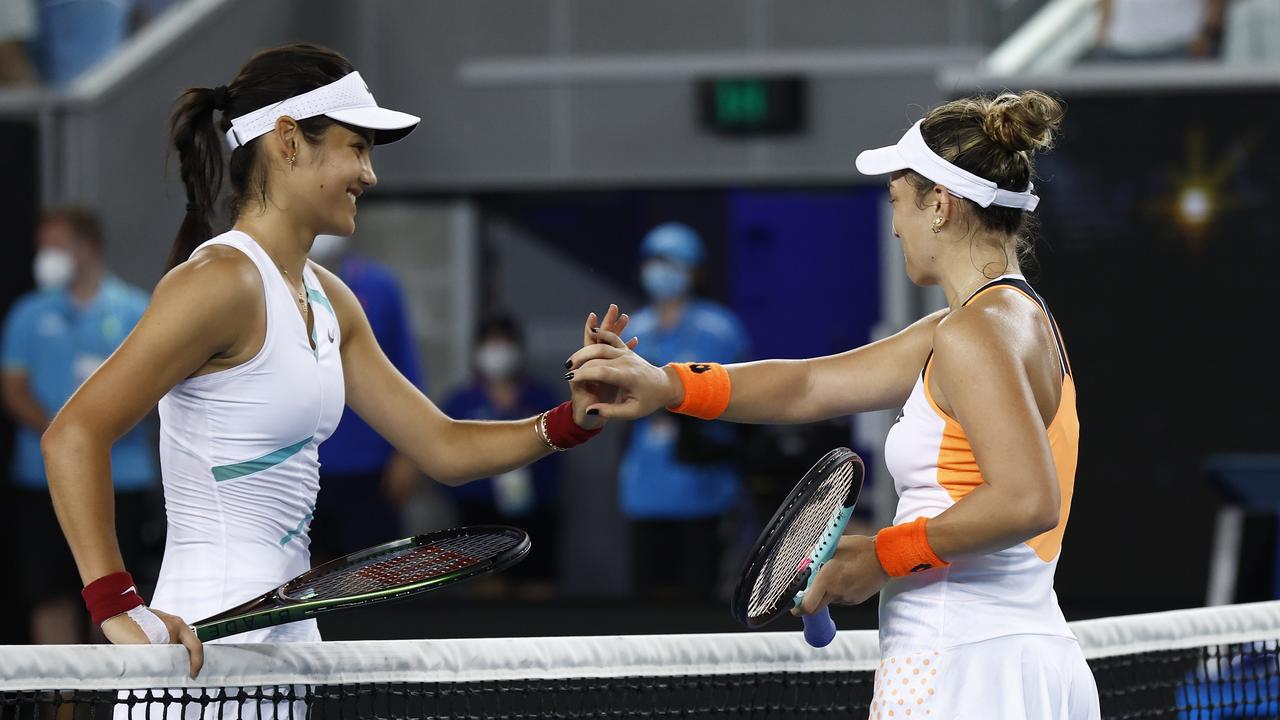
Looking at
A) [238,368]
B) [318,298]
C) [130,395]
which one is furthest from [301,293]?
[130,395]

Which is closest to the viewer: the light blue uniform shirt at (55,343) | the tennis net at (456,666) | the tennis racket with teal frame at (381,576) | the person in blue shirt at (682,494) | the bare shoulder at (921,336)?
the tennis racket with teal frame at (381,576)

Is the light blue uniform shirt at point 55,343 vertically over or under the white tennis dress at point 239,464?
under

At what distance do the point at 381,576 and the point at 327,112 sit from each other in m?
0.66

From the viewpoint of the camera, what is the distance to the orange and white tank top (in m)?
2.03

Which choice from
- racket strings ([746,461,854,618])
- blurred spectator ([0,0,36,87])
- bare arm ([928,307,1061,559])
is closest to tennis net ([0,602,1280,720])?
racket strings ([746,461,854,618])

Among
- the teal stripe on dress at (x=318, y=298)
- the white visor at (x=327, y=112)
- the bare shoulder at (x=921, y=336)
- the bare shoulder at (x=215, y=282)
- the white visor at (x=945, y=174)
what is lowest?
the bare shoulder at (x=921, y=336)

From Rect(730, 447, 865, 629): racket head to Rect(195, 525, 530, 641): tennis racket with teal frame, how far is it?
1.01 feet

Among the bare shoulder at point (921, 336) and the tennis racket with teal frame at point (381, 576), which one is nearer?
the tennis racket with teal frame at point (381, 576)

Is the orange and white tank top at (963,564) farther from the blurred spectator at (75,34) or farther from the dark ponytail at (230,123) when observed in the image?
the blurred spectator at (75,34)

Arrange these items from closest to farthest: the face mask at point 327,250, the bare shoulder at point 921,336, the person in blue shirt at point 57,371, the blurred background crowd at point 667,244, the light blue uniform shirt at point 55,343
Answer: the bare shoulder at point 921,336
the person in blue shirt at point 57,371
the light blue uniform shirt at point 55,343
the blurred background crowd at point 667,244
the face mask at point 327,250

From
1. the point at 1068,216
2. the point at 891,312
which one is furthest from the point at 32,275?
the point at 1068,216

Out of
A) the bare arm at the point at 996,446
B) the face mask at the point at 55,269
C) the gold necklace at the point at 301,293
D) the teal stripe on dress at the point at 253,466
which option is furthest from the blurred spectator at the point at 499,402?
the bare arm at the point at 996,446

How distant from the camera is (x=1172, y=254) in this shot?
254 inches

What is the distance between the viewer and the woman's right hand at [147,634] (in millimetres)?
1940
